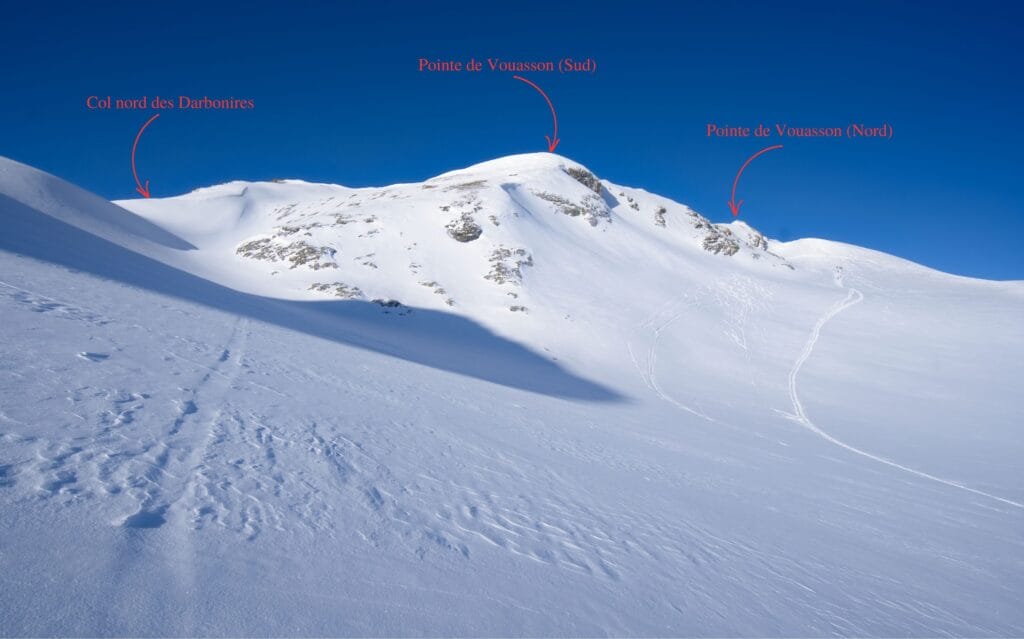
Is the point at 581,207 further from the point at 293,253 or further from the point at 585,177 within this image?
the point at 293,253

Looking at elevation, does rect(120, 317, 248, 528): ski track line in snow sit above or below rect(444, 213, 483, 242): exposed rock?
below

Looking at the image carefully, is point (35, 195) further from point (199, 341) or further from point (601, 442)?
point (601, 442)

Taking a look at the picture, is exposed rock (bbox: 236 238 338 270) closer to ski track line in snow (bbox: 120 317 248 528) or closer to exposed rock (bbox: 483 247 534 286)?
exposed rock (bbox: 483 247 534 286)

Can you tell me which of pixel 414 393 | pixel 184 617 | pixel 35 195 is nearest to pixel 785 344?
pixel 414 393

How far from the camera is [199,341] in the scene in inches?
378

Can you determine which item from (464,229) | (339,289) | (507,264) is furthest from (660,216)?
(339,289)

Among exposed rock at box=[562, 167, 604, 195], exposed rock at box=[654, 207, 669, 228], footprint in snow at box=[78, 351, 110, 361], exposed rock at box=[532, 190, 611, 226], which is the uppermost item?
exposed rock at box=[562, 167, 604, 195]

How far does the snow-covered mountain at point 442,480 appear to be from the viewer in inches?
124

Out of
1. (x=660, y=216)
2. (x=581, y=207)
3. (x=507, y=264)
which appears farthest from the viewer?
(x=660, y=216)

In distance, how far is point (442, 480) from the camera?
5742mm

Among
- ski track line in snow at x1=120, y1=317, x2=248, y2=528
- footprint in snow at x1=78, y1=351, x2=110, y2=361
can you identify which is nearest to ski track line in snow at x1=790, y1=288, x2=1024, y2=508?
ski track line in snow at x1=120, y1=317, x2=248, y2=528

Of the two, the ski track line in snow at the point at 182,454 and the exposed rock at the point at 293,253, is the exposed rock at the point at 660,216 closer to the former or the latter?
the exposed rock at the point at 293,253

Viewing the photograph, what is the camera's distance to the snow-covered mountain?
3.15 meters

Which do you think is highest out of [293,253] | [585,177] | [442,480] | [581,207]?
[585,177]
